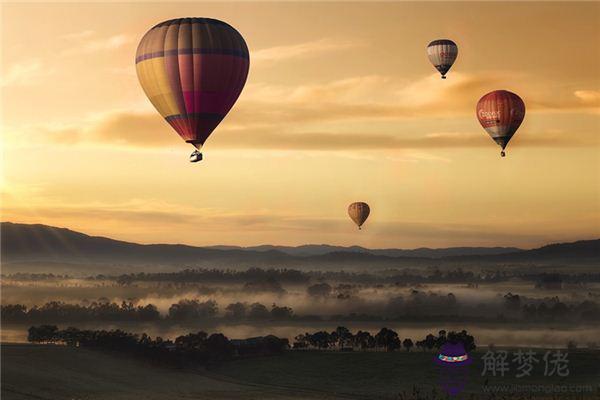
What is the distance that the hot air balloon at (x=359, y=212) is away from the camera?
137875 millimetres

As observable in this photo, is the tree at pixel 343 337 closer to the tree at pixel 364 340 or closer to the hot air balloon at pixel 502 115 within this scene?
the tree at pixel 364 340

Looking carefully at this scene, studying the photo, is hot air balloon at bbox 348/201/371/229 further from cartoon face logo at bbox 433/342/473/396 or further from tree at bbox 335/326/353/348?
tree at bbox 335/326/353/348

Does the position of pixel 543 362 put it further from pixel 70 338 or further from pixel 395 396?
pixel 70 338

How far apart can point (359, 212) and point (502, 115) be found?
40.2 meters

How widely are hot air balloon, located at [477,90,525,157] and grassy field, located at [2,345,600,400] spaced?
1090 inches

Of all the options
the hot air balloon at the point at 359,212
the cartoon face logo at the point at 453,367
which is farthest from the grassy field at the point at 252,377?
the hot air balloon at the point at 359,212

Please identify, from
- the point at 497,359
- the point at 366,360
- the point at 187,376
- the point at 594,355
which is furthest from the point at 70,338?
the point at 594,355

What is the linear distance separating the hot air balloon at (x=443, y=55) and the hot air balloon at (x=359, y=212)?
107 ft

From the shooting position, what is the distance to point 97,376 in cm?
12900

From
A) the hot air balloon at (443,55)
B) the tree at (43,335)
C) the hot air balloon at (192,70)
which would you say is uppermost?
the hot air balloon at (443,55)

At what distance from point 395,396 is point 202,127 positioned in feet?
153

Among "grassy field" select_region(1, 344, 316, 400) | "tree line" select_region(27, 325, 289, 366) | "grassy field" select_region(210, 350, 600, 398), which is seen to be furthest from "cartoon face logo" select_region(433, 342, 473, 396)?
"tree line" select_region(27, 325, 289, 366)

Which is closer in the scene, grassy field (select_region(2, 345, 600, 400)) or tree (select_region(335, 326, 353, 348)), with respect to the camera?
grassy field (select_region(2, 345, 600, 400))

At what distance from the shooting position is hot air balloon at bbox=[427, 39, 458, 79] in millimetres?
111500
